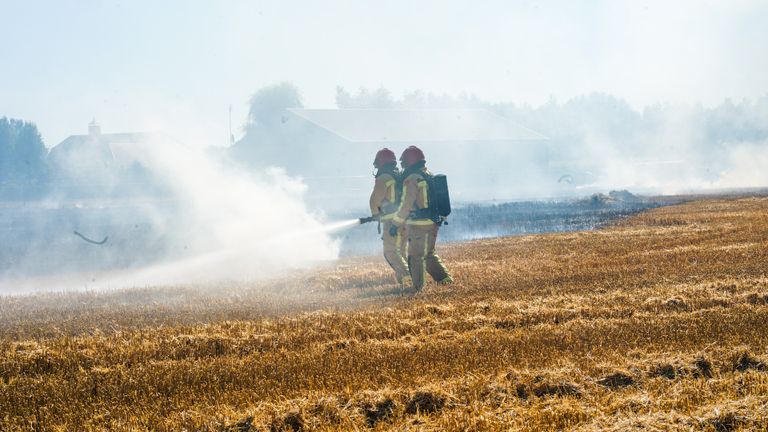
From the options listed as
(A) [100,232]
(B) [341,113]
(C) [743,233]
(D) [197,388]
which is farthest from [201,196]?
(D) [197,388]

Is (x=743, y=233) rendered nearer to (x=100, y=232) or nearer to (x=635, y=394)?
(x=635, y=394)

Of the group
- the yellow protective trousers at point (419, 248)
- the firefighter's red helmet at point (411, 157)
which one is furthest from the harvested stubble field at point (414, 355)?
the firefighter's red helmet at point (411, 157)

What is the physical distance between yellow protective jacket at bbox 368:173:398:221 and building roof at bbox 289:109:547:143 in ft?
136

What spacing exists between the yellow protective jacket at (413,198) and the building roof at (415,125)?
42056mm

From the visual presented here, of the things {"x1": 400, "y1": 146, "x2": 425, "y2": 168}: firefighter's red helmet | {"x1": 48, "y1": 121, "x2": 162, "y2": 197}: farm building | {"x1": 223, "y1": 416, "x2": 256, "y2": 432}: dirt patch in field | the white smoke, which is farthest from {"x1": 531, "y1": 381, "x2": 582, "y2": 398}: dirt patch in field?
{"x1": 48, "y1": 121, "x2": 162, "y2": 197}: farm building

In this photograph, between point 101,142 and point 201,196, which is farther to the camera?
point 101,142

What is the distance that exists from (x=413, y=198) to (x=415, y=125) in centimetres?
4780

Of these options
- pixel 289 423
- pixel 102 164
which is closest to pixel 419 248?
pixel 289 423

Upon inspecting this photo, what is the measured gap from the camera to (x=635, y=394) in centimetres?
607

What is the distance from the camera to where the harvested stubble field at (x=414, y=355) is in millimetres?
5828

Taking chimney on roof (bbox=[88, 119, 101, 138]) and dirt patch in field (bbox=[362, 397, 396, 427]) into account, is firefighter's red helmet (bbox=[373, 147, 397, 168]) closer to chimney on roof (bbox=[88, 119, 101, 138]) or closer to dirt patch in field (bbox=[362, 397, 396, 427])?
dirt patch in field (bbox=[362, 397, 396, 427])

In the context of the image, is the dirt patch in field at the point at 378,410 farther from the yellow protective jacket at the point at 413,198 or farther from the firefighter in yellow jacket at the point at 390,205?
the firefighter in yellow jacket at the point at 390,205

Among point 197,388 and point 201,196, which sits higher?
point 201,196

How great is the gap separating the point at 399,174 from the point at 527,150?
165 feet
